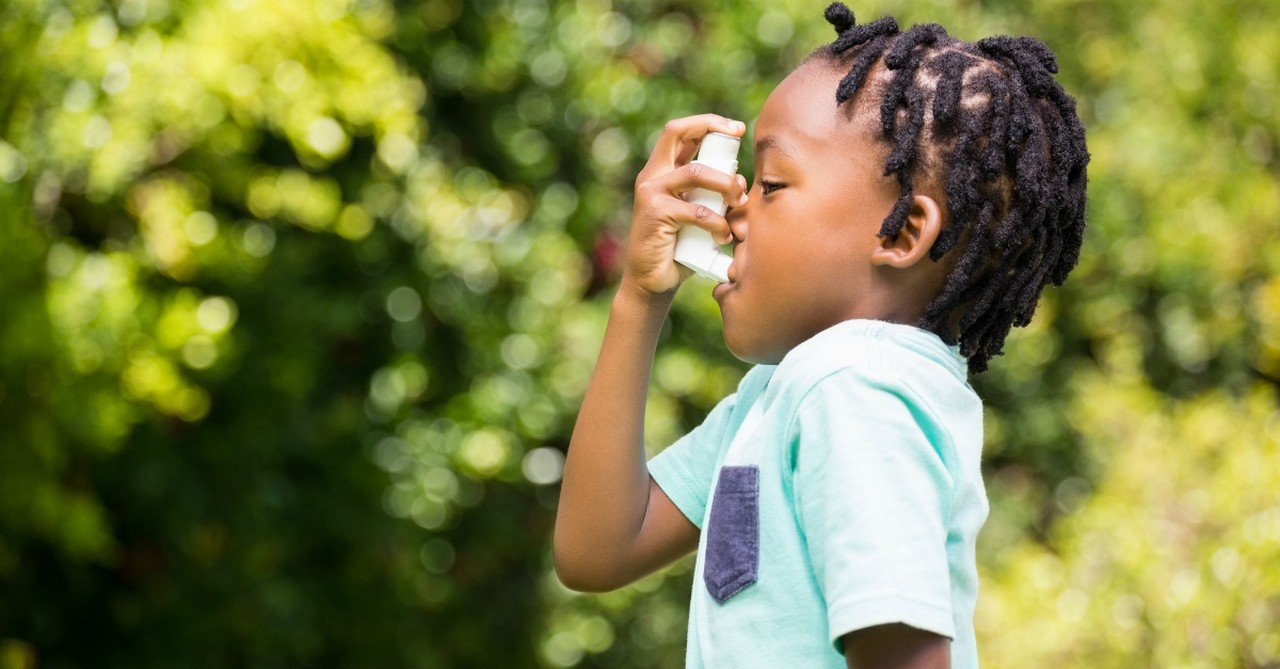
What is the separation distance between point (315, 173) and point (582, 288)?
3.19ft

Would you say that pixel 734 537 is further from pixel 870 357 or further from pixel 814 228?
pixel 814 228

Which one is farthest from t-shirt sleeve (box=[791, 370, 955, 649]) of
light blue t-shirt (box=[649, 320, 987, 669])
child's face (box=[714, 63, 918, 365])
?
child's face (box=[714, 63, 918, 365])

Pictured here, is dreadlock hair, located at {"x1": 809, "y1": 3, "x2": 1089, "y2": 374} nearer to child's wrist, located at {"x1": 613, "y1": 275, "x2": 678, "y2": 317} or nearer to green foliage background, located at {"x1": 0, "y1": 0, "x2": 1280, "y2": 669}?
child's wrist, located at {"x1": 613, "y1": 275, "x2": 678, "y2": 317}

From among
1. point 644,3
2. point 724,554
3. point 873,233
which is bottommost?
point 644,3

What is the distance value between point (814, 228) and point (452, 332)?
3629mm

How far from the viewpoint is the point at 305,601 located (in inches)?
190

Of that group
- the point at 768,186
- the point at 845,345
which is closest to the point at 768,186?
the point at 768,186

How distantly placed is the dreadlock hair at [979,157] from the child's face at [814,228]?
0.02 metres

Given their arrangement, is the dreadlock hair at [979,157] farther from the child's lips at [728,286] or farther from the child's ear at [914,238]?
the child's lips at [728,286]

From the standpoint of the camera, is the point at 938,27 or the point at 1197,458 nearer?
the point at 938,27

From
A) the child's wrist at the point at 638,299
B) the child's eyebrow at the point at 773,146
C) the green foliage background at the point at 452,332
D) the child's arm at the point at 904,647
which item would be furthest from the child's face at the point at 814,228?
the green foliage background at the point at 452,332

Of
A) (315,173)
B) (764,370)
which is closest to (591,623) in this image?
(315,173)

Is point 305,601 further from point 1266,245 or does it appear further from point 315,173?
point 1266,245

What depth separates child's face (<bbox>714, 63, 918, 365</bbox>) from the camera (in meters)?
1.31
